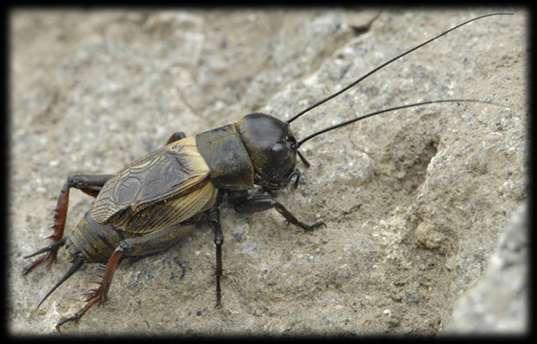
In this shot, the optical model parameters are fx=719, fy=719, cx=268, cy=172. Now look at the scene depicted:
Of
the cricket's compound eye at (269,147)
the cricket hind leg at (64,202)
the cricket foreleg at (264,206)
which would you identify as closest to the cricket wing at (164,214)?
the cricket foreleg at (264,206)

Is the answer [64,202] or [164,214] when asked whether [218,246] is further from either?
[64,202]

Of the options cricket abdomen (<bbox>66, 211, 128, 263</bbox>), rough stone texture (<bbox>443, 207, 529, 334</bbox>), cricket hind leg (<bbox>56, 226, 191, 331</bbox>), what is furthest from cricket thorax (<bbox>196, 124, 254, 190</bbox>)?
rough stone texture (<bbox>443, 207, 529, 334</bbox>)

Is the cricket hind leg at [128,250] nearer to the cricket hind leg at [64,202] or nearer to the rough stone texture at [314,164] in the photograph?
the rough stone texture at [314,164]

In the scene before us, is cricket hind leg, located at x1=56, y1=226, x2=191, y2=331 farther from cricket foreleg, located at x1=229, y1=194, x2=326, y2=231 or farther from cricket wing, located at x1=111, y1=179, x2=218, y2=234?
cricket foreleg, located at x1=229, y1=194, x2=326, y2=231

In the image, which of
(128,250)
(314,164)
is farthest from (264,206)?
(128,250)

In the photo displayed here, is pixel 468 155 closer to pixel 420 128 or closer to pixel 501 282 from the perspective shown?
pixel 420 128
